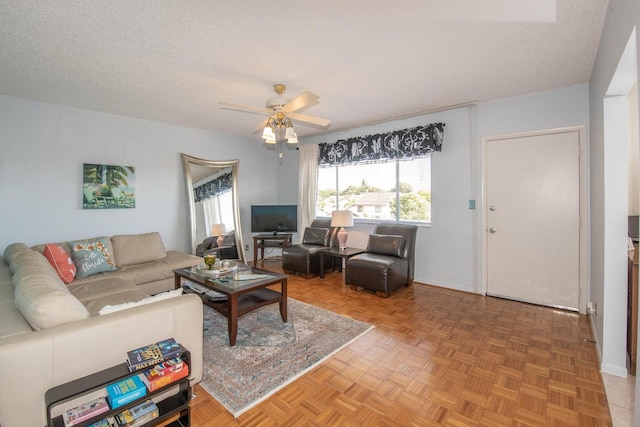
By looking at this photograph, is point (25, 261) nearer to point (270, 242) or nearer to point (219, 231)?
point (219, 231)

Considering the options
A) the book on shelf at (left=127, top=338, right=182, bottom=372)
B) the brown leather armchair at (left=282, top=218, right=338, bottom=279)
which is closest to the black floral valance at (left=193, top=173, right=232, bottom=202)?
the brown leather armchair at (left=282, top=218, right=338, bottom=279)

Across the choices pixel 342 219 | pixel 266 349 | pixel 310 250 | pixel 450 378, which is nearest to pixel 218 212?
pixel 310 250

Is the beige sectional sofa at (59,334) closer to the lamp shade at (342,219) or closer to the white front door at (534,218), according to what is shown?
the lamp shade at (342,219)

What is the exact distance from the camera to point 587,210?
316cm

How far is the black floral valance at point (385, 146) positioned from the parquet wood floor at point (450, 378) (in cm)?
227

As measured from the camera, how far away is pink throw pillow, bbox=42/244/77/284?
2958 millimetres

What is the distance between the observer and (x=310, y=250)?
15.2ft

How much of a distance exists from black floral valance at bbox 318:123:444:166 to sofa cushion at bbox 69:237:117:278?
3627 mm

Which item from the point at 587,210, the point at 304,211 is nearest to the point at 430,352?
the point at 587,210

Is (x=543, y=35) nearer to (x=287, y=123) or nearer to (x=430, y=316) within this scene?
(x=287, y=123)

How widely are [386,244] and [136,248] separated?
335 cm

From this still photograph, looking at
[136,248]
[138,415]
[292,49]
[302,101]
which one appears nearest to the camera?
[138,415]

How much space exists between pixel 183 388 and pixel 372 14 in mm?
2493

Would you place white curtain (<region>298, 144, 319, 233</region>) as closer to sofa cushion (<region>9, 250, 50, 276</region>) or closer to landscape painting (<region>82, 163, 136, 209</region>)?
landscape painting (<region>82, 163, 136, 209</region>)
